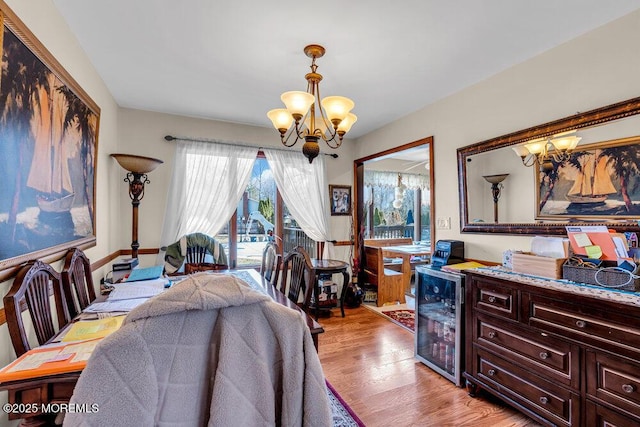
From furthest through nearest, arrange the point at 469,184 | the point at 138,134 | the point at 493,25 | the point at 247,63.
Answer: the point at 138,134 < the point at 469,184 < the point at 247,63 < the point at 493,25

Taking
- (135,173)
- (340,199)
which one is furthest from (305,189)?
(135,173)

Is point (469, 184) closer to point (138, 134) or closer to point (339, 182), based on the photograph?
point (339, 182)

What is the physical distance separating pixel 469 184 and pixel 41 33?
3101 mm

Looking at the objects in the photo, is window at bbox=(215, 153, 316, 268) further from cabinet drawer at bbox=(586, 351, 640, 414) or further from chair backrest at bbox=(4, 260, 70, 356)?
cabinet drawer at bbox=(586, 351, 640, 414)

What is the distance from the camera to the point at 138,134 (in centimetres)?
335

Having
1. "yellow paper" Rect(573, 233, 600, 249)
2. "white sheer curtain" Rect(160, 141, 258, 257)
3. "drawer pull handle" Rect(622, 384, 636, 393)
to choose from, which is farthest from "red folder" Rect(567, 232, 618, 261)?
"white sheer curtain" Rect(160, 141, 258, 257)

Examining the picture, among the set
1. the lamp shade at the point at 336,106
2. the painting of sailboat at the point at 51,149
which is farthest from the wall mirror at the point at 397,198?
the painting of sailboat at the point at 51,149

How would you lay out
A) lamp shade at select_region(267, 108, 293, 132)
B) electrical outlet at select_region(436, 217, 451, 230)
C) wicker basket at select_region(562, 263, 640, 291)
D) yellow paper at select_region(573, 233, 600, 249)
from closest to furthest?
wicker basket at select_region(562, 263, 640, 291) → yellow paper at select_region(573, 233, 600, 249) → lamp shade at select_region(267, 108, 293, 132) → electrical outlet at select_region(436, 217, 451, 230)

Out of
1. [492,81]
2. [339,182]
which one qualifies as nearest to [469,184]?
[492,81]

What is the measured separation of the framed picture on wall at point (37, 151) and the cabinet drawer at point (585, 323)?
2644mm

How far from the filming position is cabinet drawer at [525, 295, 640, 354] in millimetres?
1395

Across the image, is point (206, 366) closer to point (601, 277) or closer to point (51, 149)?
point (51, 149)

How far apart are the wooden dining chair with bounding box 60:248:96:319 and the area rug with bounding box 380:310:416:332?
2965mm

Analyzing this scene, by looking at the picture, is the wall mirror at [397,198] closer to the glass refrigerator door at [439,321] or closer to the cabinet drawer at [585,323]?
the glass refrigerator door at [439,321]
